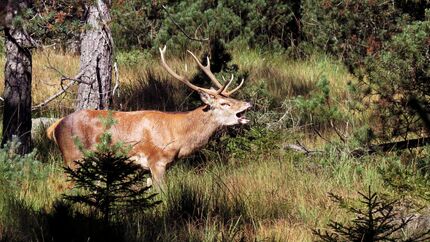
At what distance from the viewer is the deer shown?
7.99 meters

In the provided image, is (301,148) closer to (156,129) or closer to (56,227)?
(156,129)

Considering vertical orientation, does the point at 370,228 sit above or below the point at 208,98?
below

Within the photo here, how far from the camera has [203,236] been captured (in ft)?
18.5

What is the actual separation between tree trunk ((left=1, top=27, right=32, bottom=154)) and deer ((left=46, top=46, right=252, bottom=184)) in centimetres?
29

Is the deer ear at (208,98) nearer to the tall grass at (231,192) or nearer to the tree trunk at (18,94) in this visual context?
the tall grass at (231,192)

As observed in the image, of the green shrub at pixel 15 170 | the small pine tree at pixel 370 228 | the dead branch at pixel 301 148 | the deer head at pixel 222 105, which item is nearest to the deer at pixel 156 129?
the deer head at pixel 222 105

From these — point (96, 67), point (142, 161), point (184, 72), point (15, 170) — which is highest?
point (96, 67)

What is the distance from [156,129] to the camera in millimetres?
8188

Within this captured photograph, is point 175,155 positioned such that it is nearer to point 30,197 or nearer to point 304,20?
point 30,197

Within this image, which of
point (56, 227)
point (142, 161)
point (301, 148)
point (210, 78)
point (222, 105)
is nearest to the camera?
point (56, 227)

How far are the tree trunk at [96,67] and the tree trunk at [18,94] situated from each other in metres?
0.99

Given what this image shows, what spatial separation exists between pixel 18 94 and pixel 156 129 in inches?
58.1

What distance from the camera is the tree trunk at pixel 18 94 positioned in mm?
7973

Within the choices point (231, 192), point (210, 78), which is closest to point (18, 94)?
point (210, 78)
